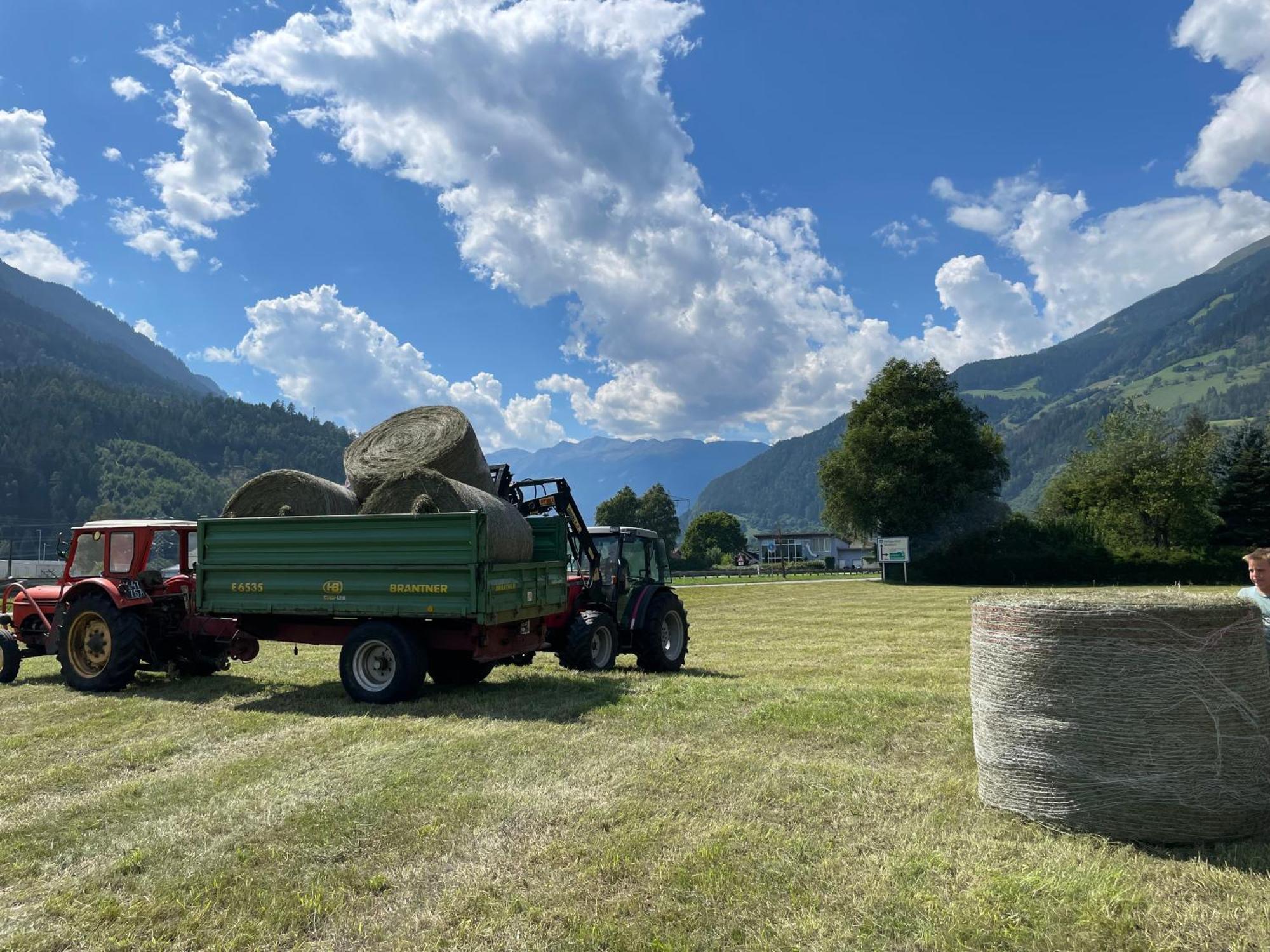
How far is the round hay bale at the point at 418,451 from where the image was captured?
375 inches

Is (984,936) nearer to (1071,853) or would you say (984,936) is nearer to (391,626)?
(1071,853)

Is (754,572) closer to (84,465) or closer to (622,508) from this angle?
(622,508)

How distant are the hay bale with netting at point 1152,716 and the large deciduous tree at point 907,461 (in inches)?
1790

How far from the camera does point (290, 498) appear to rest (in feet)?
32.0

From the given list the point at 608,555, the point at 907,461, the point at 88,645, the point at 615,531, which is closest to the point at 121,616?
the point at 88,645

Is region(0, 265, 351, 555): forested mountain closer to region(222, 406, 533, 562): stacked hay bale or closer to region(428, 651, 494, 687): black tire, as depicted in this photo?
region(222, 406, 533, 562): stacked hay bale

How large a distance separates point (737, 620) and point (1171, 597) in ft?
59.0

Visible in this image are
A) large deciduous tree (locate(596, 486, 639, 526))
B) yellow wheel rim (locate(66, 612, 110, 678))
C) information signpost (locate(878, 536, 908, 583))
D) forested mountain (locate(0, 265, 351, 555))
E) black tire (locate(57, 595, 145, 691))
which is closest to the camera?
black tire (locate(57, 595, 145, 691))

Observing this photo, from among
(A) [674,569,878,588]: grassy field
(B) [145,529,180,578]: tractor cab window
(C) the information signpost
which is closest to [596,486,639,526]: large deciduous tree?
(A) [674,569,878,588]: grassy field

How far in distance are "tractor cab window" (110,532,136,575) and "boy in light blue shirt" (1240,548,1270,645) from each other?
11.2 meters

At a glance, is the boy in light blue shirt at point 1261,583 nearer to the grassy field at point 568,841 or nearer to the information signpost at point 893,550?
the grassy field at point 568,841

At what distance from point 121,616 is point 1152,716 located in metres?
10.2

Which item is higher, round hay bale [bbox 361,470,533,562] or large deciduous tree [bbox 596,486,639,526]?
large deciduous tree [bbox 596,486,639,526]

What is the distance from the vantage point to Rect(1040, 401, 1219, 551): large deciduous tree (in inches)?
1841
